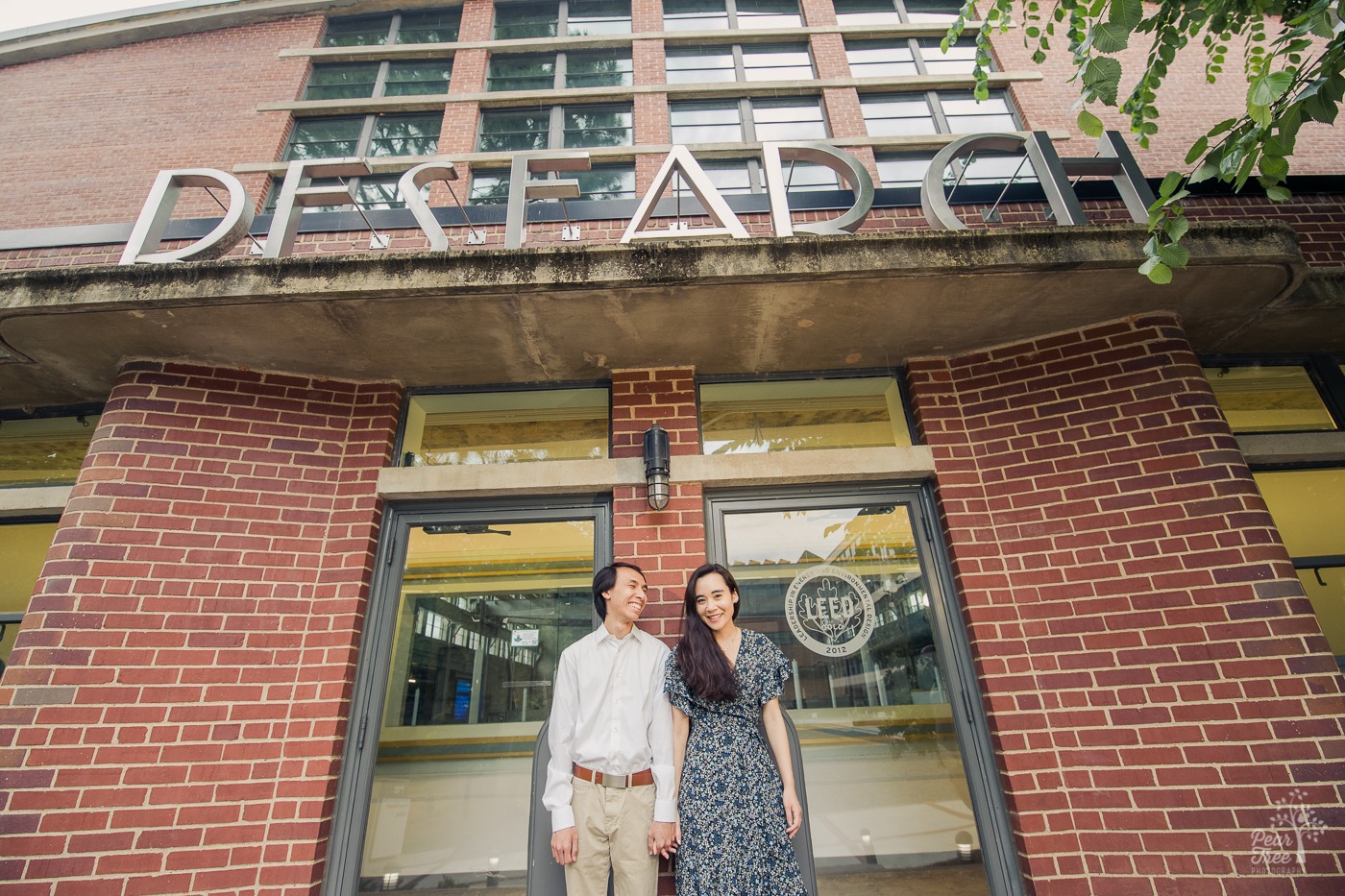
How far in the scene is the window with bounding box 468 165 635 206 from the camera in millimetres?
5398

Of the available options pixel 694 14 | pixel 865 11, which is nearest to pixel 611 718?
pixel 694 14

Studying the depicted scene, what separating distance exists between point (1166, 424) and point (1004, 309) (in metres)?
1.08

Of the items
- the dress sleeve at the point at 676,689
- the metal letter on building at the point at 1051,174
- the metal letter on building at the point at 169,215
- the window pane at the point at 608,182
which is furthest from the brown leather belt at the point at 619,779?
the window pane at the point at 608,182

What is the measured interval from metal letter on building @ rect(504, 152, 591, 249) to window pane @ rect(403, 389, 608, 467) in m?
1.05

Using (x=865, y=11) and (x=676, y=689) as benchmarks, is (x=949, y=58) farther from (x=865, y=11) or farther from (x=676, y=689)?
(x=676, y=689)

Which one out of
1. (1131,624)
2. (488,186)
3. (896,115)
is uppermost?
(896,115)

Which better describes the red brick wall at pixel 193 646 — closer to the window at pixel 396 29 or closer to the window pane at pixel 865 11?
the window at pixel 396 29

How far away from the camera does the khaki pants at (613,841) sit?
2469 mm

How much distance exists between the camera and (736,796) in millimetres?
2455

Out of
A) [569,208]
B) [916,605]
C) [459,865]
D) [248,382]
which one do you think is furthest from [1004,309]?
[248,382]

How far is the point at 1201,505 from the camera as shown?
3.08 metres

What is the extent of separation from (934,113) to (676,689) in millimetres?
6131

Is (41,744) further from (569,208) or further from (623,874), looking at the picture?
(569,208)

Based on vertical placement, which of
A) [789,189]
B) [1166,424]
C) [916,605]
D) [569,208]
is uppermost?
[789,189]
